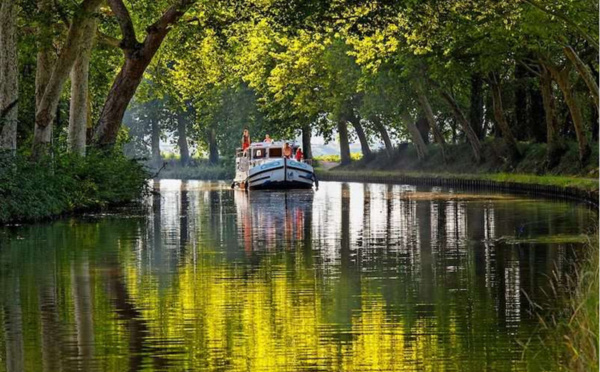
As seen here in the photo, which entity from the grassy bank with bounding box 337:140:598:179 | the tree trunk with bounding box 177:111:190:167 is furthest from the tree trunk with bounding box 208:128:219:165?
the grassy bank with bounding box 337:140:598:179

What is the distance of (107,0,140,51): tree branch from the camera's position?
146 feet

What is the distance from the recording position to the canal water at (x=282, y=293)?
12.1m

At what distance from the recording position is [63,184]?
3722 centimetres

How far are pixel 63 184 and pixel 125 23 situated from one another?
9124 mm

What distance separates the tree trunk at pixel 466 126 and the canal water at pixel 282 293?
1383 inches

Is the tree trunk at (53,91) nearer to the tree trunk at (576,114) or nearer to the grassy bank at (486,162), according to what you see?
the grassy bank at (486,162)

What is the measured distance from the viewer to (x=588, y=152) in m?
54.2

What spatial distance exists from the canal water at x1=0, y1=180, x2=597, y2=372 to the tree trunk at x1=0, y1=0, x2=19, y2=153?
2947mm

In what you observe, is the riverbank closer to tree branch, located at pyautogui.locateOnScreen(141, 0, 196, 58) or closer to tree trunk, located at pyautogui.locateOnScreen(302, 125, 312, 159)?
tree trunk, located at pyautogui.locateOnScreen(302, 125, 312, 159)

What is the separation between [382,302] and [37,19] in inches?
913

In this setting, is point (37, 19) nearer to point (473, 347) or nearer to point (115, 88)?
point (115, 88)

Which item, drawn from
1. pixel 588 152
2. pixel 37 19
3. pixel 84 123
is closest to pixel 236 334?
pixel 37 19

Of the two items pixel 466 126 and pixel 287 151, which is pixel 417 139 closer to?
pixel 466 126

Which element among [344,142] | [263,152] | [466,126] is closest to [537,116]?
[466,126]
